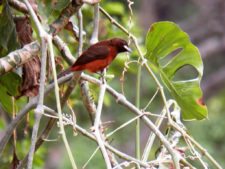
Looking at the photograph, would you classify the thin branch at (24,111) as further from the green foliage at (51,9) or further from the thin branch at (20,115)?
the green foliage at (51,9)

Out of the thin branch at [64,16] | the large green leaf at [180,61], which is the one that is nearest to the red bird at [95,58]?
the thin branch at [64,16]

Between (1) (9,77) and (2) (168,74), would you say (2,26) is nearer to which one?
(1) (9,77)

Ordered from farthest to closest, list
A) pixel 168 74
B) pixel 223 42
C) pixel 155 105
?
pixel 155 105 < pixel 223 42 < pixel 168 74

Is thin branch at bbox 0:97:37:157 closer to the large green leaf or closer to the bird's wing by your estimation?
the bird's wing

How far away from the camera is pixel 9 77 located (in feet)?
5.46

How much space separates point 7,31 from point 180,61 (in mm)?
423

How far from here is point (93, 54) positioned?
1.41m

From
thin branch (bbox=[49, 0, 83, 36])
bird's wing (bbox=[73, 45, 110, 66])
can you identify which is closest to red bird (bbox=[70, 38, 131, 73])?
bird's wing (bbox=[73, 45, 110, 66])

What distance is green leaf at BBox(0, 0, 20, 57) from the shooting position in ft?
5.41

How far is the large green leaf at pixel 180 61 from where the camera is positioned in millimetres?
1619

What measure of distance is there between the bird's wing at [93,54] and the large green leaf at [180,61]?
0.22 metres

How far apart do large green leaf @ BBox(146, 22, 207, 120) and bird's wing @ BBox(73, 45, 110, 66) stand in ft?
0.74

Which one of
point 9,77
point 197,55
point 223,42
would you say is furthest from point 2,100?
point 223,42

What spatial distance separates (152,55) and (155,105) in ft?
18.8
